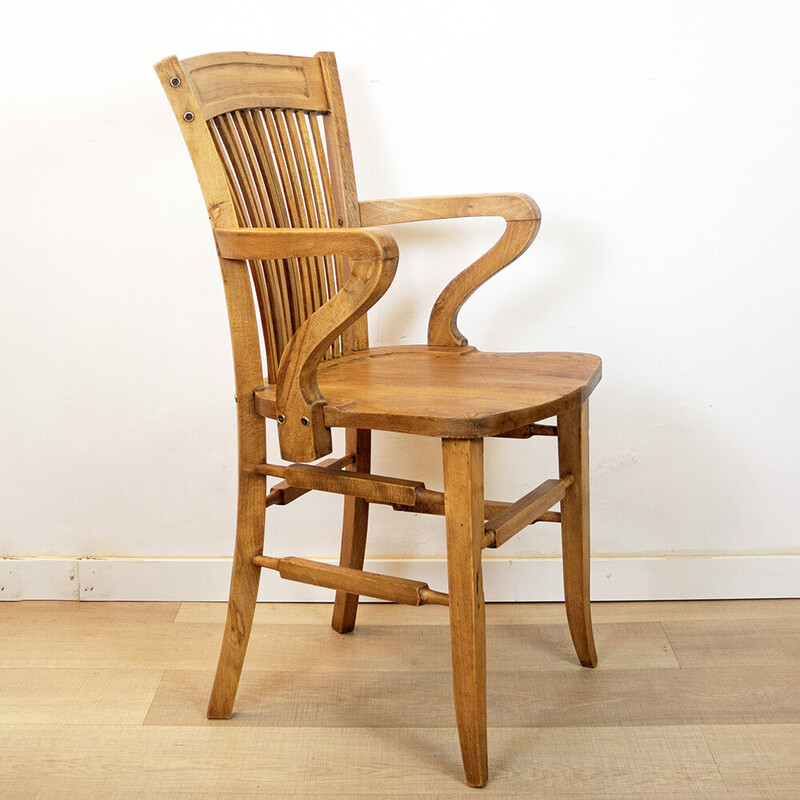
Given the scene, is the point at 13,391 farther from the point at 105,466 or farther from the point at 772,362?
the point at 772,362

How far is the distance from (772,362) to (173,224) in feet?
3.68

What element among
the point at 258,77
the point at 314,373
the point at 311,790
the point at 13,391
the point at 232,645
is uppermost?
the point at 258,77

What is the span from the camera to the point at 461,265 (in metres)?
1.76

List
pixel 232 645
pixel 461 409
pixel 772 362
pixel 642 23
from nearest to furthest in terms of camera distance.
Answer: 1. pixel 461 409
2. pixel 232 645
3. pixel 642 23
4. pixel 772 362

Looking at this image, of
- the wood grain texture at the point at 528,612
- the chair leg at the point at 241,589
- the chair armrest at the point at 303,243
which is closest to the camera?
→ the chair armrest at the point at 303,243

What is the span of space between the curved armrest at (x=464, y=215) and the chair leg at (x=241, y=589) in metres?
0.41

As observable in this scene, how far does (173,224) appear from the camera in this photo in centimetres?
175

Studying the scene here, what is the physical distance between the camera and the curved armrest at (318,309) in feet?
3.75

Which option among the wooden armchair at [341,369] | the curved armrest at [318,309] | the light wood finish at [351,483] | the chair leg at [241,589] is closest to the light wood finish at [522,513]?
the wooden armchair at [341,369]

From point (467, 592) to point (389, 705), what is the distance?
1.18 ft

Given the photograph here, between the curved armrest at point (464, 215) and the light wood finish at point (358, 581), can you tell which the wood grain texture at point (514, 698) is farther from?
the curved armrest at point (464, 215)

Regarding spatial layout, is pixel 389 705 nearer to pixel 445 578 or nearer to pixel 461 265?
pixel 445 578

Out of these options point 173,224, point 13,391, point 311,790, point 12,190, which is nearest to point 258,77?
point 173,224

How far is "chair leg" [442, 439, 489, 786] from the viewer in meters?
1.19
